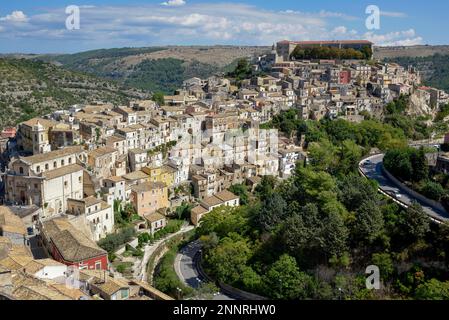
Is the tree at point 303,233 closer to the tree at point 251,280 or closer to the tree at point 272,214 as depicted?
the tree at point 272,214

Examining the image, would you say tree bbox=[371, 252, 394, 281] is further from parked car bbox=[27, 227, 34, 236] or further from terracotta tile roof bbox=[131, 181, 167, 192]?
parked car bbox=[27, 227, 34, 236]

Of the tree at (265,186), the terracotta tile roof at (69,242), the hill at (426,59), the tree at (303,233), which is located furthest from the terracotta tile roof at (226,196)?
the hill at (426,59)

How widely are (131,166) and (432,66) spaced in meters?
84.0

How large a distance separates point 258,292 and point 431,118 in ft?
135

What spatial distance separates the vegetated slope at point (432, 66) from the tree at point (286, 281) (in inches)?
2924

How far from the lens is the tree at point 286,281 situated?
20000 millimetres

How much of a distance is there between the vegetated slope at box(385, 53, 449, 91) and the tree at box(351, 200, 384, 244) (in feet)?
233

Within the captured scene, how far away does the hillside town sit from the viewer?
2017 centimetres

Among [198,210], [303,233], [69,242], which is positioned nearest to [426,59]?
[198,210]

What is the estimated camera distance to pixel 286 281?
2031cm

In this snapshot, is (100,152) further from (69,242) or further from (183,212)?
(69,242)

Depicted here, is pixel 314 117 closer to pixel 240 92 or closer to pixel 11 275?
pixel 240 92

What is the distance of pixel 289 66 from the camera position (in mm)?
61781

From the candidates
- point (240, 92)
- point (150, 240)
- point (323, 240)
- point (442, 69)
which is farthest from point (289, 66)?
point (442, 69)
